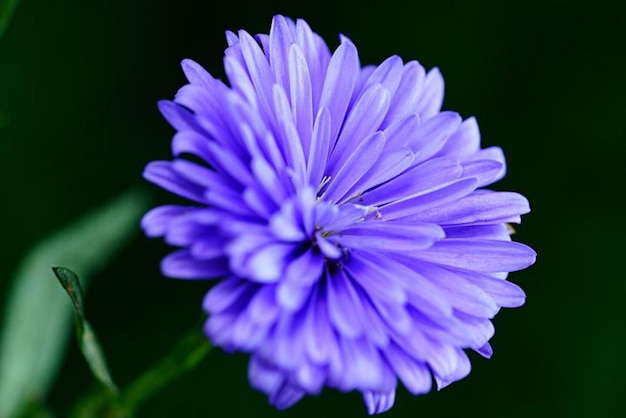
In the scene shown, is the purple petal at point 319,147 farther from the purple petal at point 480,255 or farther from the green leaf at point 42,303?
the green leaf at point 42,303

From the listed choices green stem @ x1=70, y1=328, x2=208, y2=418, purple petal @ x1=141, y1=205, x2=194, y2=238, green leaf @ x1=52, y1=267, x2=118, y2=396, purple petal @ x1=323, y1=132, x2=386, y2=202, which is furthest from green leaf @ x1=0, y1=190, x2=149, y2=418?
purple petal @ x1=141, y1=205, x2=194, y2=238

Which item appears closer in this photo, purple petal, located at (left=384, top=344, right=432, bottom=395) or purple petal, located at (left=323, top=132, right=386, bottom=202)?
purple petal, located at (left=384, top=344, right=432, bottom=395)

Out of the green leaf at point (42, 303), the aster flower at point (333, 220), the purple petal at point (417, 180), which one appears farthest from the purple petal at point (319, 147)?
the green leaf at point (42, 303)

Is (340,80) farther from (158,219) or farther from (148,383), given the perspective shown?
(148,383)

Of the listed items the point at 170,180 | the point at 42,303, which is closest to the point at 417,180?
the point at 170,180

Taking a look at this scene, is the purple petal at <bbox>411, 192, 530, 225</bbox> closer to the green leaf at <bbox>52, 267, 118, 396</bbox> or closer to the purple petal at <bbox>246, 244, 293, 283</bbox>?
the purple petal at <bbox>246, 244, 293, 283</bbox>

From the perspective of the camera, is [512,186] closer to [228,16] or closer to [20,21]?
[228,16]

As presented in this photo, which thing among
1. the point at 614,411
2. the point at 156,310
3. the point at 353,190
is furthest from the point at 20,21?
the point at 614,411

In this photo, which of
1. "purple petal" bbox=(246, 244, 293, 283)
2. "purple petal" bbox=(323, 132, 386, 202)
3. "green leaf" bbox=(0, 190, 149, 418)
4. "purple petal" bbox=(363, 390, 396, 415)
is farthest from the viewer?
"green leaf" bbox=(0, 190, 149, 418)
